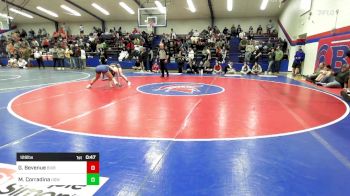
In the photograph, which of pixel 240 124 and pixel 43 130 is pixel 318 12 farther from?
pixel 43 130

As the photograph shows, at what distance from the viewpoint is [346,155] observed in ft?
12.0

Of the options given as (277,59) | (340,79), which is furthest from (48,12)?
(340,79)

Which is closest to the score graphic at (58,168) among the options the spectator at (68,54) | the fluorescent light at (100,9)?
the spectator at (68,54)

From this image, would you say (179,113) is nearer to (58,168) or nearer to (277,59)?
(58,168)

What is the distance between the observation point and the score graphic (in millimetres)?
1720

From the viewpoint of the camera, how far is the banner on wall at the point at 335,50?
11125 mm

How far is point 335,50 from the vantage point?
11.9 meters

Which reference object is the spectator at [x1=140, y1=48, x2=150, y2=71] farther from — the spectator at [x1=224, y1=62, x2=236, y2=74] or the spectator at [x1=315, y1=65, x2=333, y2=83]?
the spectator at [x1=315, y1=65, x2=333, y2=83]

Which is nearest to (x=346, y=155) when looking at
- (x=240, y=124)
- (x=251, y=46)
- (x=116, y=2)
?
(x=240, y=124)

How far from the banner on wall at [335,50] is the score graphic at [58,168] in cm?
1154

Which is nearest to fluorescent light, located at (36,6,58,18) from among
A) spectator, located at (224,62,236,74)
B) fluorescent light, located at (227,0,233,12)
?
fluorescent light, located at (227,0,233,12)

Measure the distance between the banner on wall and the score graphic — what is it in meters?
11.5

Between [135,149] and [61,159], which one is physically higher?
[61,159]

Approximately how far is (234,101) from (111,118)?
3474 mm
